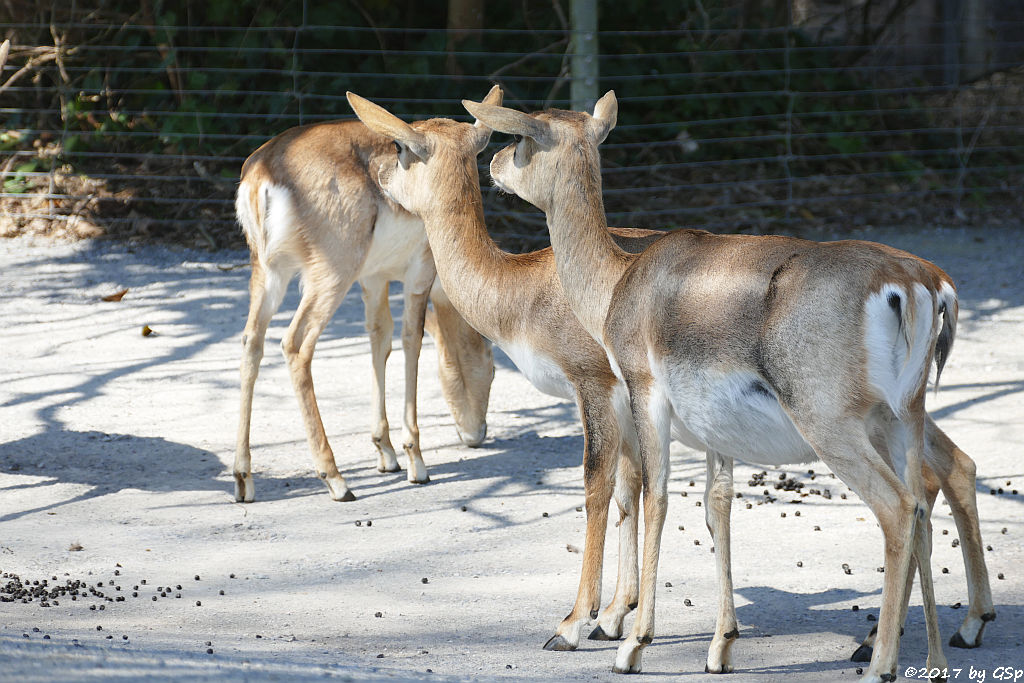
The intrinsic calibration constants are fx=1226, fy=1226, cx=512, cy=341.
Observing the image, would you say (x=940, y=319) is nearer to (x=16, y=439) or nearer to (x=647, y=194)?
(x=16, y=439)

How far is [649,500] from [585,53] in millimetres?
8205

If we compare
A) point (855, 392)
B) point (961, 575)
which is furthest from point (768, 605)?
point (855, 392)

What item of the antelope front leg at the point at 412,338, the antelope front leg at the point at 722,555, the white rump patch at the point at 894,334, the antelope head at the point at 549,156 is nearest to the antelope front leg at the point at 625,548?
the antelope front leg at the point at 722,555

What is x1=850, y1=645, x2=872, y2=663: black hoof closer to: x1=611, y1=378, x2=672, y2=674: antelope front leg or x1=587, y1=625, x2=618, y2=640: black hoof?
x1=611, y1=378, x2=672, y2=674: antelope front leg

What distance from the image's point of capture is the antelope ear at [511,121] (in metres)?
4.41

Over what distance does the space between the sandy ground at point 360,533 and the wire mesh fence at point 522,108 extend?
3.27m

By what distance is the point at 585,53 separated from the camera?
1173cm

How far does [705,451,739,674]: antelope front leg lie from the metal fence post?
775 centimetres

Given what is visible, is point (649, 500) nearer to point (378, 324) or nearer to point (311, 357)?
point (311, 357)

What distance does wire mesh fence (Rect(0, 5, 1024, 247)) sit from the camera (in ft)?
41.7

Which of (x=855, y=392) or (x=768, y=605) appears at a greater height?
(x=855, y=392)

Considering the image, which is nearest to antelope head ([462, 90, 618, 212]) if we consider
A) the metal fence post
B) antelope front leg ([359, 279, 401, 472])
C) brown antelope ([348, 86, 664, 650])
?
brown antelope ([348, 86, 664, 650])

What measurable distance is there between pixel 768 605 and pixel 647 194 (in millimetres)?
8647

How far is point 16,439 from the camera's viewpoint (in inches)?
285
